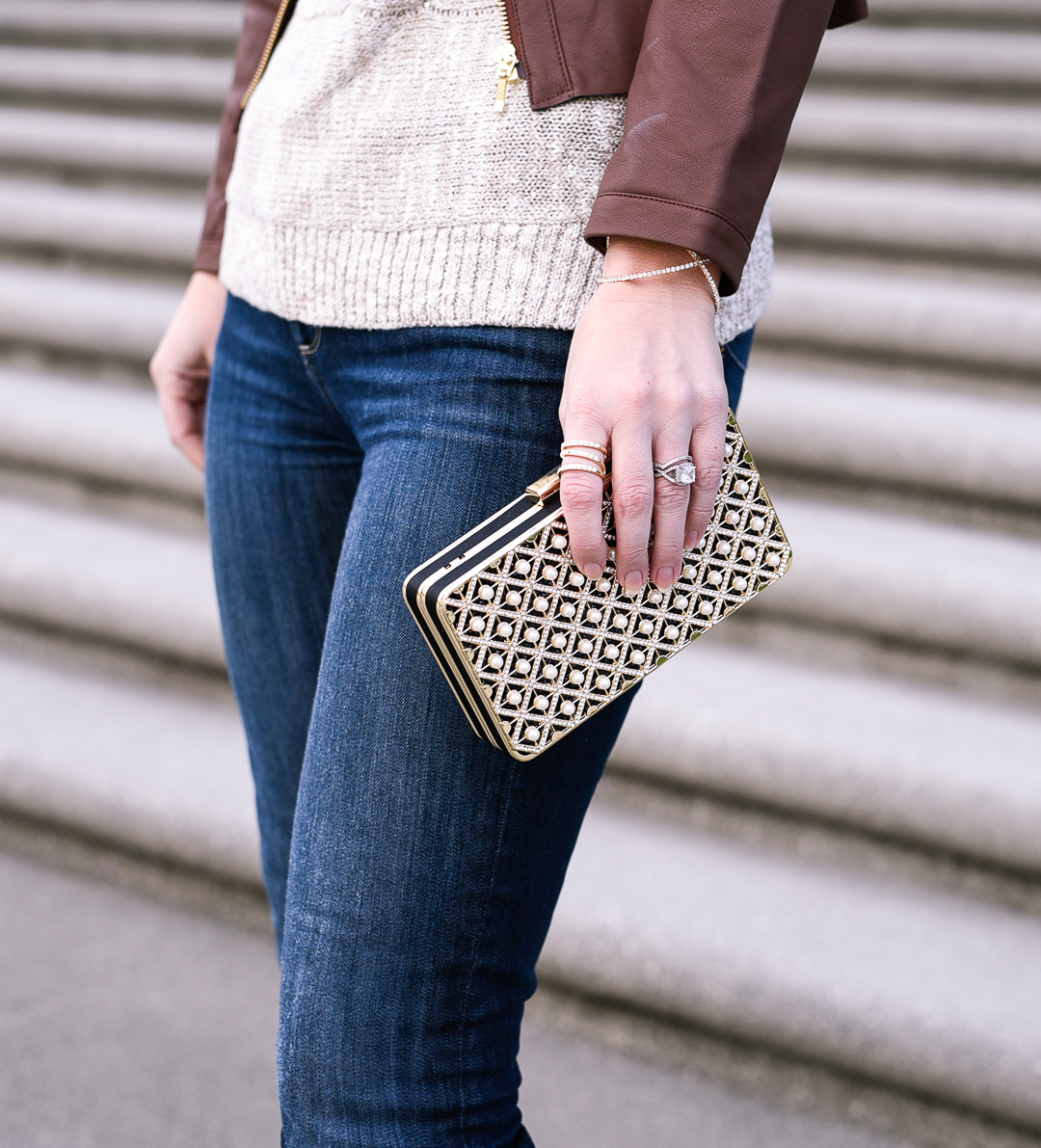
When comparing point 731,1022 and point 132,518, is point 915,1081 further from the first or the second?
point 132,518

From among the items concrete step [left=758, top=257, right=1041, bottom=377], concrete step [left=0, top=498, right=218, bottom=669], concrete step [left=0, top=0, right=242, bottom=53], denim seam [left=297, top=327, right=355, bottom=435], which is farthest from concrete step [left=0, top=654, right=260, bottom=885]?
concrete step [left=0, top=0, right=242, bottom=53]

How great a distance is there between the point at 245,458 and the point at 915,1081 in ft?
3.62

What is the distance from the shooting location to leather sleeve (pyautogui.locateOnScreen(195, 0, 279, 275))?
34.9 inches

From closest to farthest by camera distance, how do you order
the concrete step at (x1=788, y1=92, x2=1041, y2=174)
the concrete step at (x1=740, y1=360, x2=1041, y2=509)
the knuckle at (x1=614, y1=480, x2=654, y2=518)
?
1. the knuckle at (x1=614, y1=480, x2=654, y2=518)
2. the concrete step at (x1=740, y1=360, x2=1041, y2=509)
3. the concrete step at (x1=788, y1=92, x2=1041, y2=174)

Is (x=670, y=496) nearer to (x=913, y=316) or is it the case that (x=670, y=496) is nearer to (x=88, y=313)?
(x=913, y=316)

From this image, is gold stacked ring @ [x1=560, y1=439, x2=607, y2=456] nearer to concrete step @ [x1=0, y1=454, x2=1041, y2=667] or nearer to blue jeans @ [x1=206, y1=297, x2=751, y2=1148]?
blue jeans @ [x1=206, y1=297, x2=751, y2=1148]

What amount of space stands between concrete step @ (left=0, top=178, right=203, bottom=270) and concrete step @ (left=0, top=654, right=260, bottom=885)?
1165 mm

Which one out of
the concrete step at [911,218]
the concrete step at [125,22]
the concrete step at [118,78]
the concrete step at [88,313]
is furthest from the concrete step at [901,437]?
the concrete step at [125,22]

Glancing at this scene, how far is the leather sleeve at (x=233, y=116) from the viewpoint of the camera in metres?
0.89

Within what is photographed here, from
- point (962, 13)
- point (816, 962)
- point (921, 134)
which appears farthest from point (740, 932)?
point (962, 13)

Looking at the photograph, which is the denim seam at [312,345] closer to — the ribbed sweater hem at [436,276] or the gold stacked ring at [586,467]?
the ribbed sweater hem at [436,276]

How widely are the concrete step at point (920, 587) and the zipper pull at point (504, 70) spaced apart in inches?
49.5

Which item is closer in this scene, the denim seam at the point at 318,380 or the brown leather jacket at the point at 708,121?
the brown leather jacket at the point at 708,121

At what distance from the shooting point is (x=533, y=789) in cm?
62
